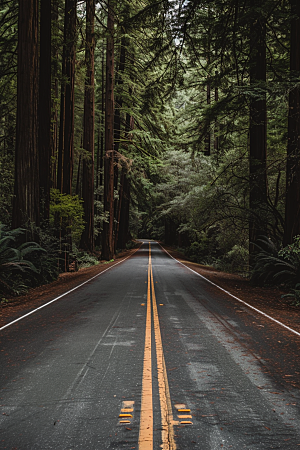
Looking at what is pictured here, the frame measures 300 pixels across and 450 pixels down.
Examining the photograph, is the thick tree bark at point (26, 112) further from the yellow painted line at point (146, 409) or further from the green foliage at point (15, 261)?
the yellow painted line at point (146, 409)

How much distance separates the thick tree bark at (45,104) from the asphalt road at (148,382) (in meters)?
8.82

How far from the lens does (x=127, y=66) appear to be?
2941cm

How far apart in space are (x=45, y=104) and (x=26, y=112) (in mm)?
2571

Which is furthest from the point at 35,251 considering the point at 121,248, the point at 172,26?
the point at 121,248

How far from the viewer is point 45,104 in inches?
607

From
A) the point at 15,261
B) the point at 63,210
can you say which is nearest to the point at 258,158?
the point at 63,210

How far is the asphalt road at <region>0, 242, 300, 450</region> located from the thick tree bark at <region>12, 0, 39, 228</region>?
20.8 feet

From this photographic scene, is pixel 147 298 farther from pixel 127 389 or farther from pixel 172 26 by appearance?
pixel 172 26

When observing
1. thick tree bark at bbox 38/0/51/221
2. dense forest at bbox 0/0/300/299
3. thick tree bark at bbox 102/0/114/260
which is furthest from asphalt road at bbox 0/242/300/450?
thick tree bark at bbox 102/0/114/260

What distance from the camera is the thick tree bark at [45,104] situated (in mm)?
15016

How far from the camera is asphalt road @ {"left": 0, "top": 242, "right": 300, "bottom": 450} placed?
10.4 feet

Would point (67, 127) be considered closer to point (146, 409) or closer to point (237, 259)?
point (237, 259)

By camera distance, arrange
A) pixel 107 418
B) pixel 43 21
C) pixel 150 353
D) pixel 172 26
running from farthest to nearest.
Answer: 1. pixel 43 21
2. pixel 172 26
3. pixel 150 353
4. pixel 107 418

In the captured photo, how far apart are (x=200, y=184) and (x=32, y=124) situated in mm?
17770
